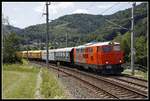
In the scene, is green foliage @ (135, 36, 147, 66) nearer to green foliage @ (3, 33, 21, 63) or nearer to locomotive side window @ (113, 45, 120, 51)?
green foliage @ (3, 33, 21, 63)

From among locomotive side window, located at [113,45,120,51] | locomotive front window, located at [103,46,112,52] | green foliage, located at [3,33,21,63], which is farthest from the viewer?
green foliage, located at [3,33,21,63]

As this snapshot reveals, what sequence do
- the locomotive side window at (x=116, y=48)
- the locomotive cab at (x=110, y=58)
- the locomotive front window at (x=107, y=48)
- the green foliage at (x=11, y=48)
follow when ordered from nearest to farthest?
the locomotive cab at (x=110, y=58) < the locomotive front window at (x=107, y=48) < the locomotive side window at (x=116, y=48) < the green foliage at (x=11, y=48)

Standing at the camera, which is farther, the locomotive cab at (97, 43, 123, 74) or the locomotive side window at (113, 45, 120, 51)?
the locomotive side window at (113, 45, 120, 51)

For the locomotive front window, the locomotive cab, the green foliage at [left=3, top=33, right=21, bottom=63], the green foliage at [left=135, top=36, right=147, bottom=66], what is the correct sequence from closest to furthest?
the locomotive cab < the locomotive front window < the green foliage at [left=3, top=33, right=21, bottom=63] < the green foliage at [left=135, top=36, right=147, bottom=66]

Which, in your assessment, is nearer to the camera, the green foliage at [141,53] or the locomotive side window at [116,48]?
the locomotive side window at [116,48]

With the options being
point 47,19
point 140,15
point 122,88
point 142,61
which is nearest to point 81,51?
point 47,19

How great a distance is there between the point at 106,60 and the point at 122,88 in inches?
467

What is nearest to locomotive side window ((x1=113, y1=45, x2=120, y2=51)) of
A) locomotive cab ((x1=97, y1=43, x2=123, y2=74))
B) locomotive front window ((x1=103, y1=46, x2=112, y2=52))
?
locomotive cab ((x1=97, y1=43, x2=123, y2=74))

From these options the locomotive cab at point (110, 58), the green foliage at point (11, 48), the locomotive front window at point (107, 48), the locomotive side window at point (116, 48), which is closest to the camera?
the locomotive cab at point (110, 58)

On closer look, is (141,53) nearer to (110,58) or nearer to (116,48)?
(116,48)

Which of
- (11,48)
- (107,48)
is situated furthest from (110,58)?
(11,48)

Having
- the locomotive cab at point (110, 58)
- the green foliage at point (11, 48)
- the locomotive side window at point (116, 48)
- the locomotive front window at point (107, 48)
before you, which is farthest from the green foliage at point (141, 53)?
the locomotive front window at point (107, 48)

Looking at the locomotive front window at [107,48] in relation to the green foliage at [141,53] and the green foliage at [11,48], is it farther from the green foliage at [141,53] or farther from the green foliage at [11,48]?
the green foliage at [141,53]

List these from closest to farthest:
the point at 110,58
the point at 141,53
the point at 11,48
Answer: the point at 110,58
the point at 11,48
the point at 141,53
